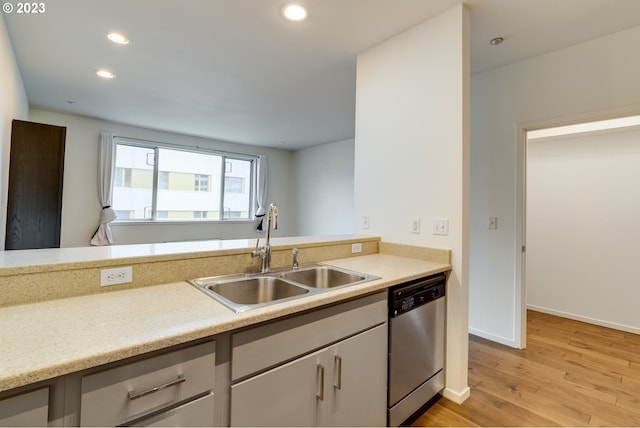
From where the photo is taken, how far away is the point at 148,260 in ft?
4.47

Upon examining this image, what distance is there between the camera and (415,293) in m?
1.69

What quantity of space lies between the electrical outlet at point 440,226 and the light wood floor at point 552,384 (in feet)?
3.71

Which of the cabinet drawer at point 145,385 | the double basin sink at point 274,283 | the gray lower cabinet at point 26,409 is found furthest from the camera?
the double basin sink at point 274,283

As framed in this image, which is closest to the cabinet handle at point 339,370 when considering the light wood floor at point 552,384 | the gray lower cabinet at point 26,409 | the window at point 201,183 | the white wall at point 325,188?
the light wood floor at point 552,384

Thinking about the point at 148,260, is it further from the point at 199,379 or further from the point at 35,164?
A: the point at 35,164

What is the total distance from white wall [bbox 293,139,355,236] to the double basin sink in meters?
3.96

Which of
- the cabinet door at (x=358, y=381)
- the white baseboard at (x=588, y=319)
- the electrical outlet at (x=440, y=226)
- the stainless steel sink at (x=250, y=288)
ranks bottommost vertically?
the white baseboard at (x=588, y=319)

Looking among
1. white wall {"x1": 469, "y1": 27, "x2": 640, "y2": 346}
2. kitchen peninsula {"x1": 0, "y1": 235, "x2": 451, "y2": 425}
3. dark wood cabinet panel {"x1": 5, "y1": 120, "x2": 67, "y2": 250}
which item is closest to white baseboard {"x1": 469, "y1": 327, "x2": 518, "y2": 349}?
white wall {"x1": 469, "y1": 27, "x2": 640, "y2": 346}

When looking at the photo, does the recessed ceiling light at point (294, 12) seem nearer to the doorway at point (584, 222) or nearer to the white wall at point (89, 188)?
the doorway at point (584, 222)

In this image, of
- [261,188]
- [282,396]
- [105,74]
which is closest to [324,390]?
[282,396]

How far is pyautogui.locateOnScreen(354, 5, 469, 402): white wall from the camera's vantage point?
6.26 feet

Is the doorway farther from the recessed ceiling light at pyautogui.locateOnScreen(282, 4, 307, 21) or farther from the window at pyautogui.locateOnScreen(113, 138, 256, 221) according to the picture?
the window at pyautogui.locateOnScreen(113, 138, 256, 221)

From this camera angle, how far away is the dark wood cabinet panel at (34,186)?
255 cm

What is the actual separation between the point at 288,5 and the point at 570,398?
328 cm
